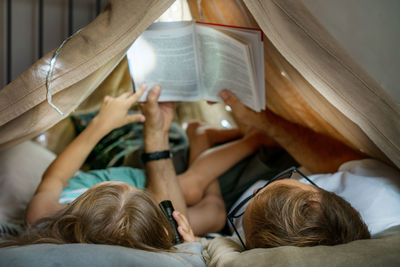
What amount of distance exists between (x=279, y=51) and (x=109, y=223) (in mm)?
563

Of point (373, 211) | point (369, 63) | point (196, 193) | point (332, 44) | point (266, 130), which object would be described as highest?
point (332, 44)

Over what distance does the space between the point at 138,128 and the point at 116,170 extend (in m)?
0.28

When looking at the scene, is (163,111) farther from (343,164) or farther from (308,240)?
(308,240)

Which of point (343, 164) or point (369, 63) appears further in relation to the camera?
point (369, 63)

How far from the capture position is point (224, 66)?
3.98 ft

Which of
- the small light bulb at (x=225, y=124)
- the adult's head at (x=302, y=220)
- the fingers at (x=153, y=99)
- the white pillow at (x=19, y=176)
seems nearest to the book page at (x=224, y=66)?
the fingers at (x=153, y=99)

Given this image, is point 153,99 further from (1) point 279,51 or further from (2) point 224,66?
(1) point 279,51

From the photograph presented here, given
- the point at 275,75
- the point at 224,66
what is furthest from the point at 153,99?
the point at 275,75

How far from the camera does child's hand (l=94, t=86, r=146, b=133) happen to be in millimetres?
1297

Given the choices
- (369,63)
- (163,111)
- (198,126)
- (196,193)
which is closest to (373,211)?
(196,193)

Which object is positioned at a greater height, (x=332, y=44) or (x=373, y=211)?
(x=332, y=44)

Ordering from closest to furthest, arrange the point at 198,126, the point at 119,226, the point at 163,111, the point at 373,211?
the point at 119,226
the point at 373,211
the point at 163,111
the point at 198,126

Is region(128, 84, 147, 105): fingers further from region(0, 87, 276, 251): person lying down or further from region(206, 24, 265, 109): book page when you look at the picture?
region(206, 24, 265, 109): book page

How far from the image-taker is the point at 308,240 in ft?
2.78
